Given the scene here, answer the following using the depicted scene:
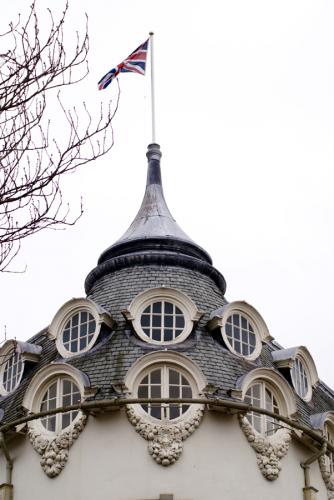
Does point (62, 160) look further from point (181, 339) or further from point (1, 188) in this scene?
point (181, 339)

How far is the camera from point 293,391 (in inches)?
1189

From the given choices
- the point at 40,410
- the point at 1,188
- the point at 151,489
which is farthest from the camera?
the point at 40,410

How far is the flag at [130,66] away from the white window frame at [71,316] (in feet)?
25.1

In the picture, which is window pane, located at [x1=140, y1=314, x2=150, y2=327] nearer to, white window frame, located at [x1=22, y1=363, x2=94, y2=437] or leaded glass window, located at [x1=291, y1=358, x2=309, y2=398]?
white window frame, located at [x1=22, y1=363, x2=94, y2=437]

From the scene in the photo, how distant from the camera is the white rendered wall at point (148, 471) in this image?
27109 millimetres

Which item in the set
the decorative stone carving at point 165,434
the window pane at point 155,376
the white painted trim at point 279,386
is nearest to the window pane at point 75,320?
the window pane at point 155,376

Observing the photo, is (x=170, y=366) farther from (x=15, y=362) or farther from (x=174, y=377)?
(x=15, y=362)

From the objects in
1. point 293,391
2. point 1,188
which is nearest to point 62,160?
point 1,188

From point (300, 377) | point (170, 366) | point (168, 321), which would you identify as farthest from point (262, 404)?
point (168, 321)

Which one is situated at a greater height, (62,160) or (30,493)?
(30,493)

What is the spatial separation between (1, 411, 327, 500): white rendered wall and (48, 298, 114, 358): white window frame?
8.84 ft

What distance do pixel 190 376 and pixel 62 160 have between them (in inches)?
557

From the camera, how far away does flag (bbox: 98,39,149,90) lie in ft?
111

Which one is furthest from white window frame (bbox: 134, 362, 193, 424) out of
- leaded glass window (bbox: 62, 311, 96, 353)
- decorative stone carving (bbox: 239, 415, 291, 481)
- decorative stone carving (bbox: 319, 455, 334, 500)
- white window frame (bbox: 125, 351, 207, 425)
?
decorative stone carving (bbox: 319, 455, 334, 500)
